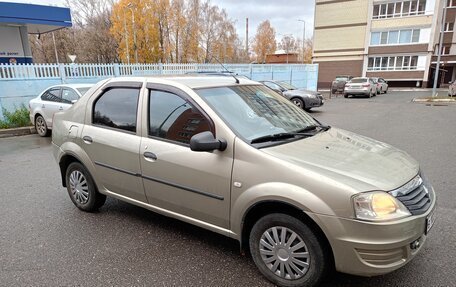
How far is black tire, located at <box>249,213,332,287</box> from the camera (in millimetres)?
2449

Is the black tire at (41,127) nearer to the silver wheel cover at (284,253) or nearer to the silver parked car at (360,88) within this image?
the silver wheel cover at (284,253)

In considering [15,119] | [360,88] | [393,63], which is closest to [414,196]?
[15,119]

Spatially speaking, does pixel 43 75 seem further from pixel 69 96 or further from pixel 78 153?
pixel 78 153

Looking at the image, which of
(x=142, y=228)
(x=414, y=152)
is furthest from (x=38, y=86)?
(x=414, y=152)

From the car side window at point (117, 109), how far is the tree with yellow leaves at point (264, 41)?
237 feet

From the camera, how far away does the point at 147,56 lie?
1524 inches

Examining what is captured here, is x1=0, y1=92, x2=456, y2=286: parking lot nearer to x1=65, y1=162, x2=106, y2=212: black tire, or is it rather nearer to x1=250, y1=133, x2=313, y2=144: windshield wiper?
x1=65, y1=162, x2=106, y2=212: black tire

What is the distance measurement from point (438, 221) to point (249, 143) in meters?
2.65

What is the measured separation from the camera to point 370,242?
2.24m

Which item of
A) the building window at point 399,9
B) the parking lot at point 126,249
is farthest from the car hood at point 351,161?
the building window at point 399,9

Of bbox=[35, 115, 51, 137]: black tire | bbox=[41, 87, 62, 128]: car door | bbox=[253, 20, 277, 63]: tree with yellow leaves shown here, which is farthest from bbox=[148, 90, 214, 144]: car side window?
bbox=[253, 20, 277, 63]: tree with yellow leaves

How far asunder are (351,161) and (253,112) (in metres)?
1.06

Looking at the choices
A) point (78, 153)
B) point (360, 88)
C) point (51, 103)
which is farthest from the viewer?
point (360, 88)

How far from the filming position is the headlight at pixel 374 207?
7.34ft
